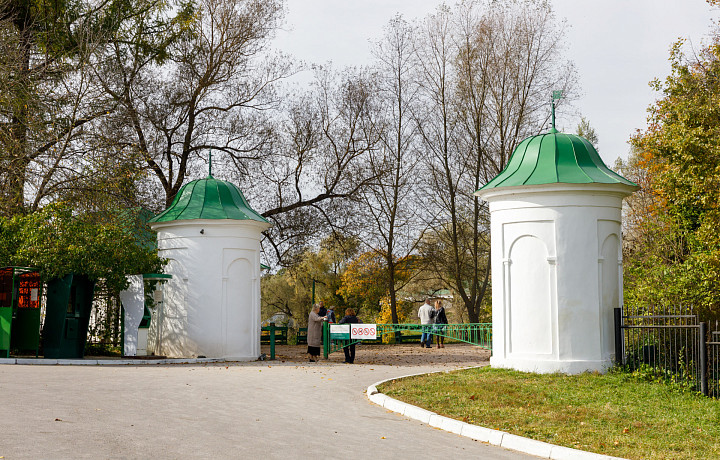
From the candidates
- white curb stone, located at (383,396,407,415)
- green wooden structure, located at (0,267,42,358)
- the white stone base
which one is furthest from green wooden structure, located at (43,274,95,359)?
the white stone base

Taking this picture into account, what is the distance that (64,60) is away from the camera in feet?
69.5

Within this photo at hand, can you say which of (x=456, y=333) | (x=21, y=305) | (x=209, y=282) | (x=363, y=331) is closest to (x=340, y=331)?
(x=363, y=331)

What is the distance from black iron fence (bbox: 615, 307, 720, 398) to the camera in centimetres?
1283

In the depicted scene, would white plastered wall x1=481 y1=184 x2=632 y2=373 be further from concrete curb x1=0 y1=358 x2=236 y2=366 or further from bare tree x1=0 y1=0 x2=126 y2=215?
bare tree x1=0 y1=0 x2=126 y2=215

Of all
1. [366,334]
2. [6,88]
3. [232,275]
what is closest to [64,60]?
[6,88]

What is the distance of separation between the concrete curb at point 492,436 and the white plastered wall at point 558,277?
17.5 ft

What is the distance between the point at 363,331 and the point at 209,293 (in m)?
4.76

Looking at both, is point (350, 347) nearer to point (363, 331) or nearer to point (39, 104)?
point (363, 331)

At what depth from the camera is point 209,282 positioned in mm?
21125

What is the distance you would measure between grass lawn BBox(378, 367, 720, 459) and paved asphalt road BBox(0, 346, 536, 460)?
2.79 ft

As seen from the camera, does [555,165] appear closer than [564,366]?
No

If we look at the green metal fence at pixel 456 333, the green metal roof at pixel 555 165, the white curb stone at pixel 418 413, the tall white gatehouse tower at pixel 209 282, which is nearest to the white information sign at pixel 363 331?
the green metal fence at pixel 456 333

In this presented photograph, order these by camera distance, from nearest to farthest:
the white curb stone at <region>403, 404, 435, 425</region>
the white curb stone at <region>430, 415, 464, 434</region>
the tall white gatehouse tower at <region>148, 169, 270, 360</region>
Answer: the white curb stone at <region>430, 415, 464, 434</region> → the white curb stone at <region>403, 404, 435, 425</region> → the tall white gatehouse tower at <region>148, 169, 270, 360</region>

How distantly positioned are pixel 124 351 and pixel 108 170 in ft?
17.2
